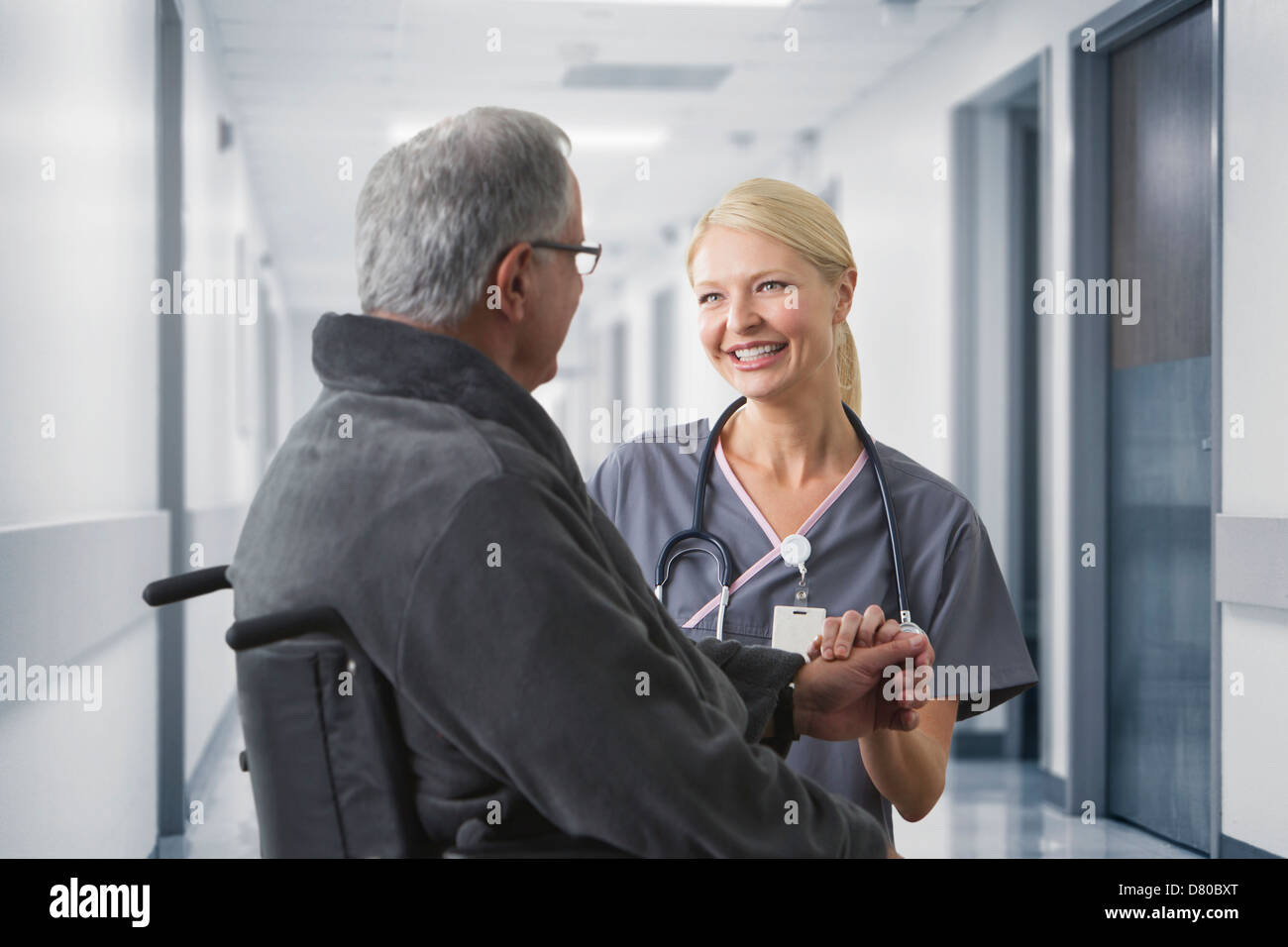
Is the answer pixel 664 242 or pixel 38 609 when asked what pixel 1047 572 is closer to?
pixel 38 609

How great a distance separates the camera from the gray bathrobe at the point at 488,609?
816 mm

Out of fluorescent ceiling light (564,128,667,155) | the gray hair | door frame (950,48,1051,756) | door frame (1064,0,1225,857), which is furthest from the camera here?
fluorescent ceiling light (564,128,667,155)

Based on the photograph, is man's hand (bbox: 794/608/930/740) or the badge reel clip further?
the badge reel clip

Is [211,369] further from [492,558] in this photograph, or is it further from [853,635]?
[492,558]

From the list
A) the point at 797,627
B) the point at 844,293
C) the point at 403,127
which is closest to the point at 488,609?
the point at 797,627

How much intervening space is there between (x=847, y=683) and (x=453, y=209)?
1.94ft

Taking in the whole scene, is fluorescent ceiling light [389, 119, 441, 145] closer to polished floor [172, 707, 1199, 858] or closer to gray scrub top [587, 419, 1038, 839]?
polished floor [172, 707, 1199, 858]

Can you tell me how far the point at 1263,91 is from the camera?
9.02 ft

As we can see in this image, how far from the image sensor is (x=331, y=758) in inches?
34.1

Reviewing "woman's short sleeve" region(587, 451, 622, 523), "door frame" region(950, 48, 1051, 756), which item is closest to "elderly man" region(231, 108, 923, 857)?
"woman's short sleeve" region(587, 451, 622, 523)

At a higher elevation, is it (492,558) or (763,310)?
(763,310)

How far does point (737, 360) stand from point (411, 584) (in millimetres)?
792

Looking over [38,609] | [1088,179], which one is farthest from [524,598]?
[1088,179]

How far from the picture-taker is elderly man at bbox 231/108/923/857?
0.82 metres
